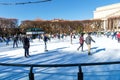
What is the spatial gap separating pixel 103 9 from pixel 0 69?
115435 mm

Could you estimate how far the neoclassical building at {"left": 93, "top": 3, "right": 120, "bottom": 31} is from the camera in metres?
91.9

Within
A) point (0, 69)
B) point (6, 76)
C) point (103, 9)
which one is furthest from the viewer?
point (103, 9)

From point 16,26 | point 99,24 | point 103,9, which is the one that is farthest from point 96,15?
point 16,26

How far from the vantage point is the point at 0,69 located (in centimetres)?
843

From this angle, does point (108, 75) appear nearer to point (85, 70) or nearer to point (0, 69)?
point (85, 70)

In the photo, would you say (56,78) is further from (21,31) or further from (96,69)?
(21,31)

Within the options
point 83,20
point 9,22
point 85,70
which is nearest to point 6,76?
point 85,70

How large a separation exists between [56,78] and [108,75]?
1568 millimetres

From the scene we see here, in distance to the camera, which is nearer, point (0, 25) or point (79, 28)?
point (0, 25)

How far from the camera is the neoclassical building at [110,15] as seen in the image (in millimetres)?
Answer: 91875

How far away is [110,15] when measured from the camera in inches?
4058

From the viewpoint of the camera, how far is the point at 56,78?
6.75m

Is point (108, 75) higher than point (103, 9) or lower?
lower

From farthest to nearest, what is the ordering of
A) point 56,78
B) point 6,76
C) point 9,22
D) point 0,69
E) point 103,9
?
point 103,9 → point 9,22 → point 0,69 → point 6,76 → point 56,78
